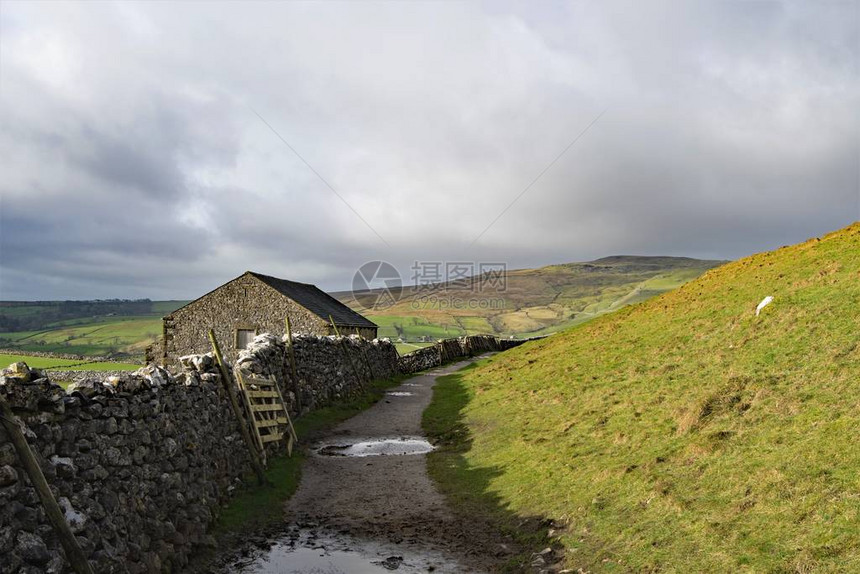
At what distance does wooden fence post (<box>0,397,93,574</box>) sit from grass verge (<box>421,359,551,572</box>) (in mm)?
6088

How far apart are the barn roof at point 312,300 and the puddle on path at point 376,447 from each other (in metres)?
23.5

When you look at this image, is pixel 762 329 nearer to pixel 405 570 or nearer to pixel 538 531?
pixel 538 531

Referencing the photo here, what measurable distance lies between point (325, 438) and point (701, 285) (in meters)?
21.5

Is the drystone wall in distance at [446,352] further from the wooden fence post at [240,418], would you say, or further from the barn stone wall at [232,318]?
the wooden fence post at [240,418]

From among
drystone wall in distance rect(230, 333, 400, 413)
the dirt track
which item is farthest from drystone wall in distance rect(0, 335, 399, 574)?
drystone wall in distance rect(230, 333, 400, 413)

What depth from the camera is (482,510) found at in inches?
483

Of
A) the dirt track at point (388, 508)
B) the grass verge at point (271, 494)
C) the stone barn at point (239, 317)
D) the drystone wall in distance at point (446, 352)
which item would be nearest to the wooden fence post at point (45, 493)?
the grass verge at point (271, 494)

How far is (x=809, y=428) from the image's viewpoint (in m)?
10.8

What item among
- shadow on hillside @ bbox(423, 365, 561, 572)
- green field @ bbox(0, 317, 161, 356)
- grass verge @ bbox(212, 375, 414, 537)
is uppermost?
green field @ bbox(0, 317, 161, 356)

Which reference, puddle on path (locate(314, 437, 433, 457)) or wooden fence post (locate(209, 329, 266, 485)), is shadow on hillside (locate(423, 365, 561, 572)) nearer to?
puddle on path (locate(314, 437, 433, 457))

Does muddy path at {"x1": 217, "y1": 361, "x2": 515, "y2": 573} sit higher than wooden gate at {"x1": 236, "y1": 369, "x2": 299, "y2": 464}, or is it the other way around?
wooden gate at {"x1": 236, "y1": 369, "x2": 299, "y2": 464}

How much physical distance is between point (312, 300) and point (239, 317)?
644 cm

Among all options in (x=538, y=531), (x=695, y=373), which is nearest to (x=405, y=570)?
(x=538, y=531)

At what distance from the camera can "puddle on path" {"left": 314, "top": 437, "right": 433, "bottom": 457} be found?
1797 cm
